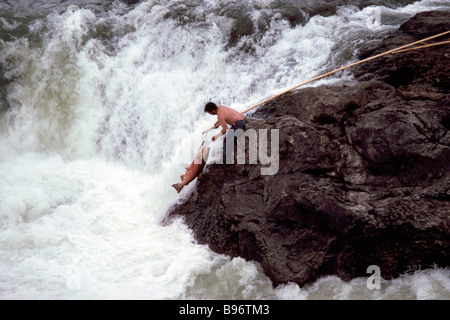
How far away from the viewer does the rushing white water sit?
4.60 meters

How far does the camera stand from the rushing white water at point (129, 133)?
4.60 meters

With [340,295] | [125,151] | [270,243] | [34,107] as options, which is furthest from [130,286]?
[34,107]

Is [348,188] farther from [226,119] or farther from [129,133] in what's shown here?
[129,133]

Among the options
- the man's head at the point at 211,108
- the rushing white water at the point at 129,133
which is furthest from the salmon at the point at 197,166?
the man's head at the point at 211,108

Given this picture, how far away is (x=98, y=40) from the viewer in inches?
362

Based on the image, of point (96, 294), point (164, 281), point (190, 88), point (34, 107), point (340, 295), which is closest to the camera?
point (340, 295)

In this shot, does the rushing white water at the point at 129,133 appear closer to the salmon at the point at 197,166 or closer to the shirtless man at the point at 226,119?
the salmon at the point at 197,166

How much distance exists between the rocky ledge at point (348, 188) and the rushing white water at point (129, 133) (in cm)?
24

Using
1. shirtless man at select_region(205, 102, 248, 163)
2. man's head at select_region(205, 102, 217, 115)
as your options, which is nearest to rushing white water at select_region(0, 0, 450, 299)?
shirtless man at select_region(205, 102, 248, 163)

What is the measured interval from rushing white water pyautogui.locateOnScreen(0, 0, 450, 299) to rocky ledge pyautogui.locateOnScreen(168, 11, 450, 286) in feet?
0.80

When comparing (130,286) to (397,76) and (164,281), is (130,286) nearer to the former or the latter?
(164,281)

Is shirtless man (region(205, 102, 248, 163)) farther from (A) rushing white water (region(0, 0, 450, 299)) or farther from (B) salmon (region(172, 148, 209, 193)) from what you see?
(A) rushing white water (region(0, 0, 450, 299))

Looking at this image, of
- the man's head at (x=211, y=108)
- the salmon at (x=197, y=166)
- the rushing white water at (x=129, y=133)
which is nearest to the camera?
the rushing white water at (x=129, y=133)
